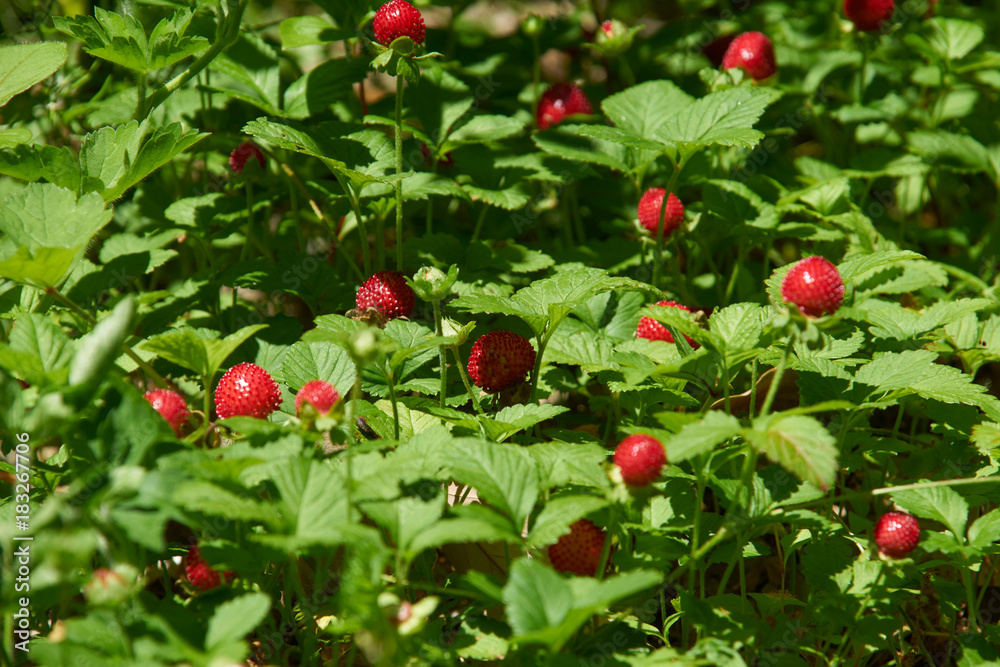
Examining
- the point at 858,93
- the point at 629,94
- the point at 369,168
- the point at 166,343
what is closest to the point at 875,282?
the point at 629,94

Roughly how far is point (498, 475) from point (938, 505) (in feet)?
2.72

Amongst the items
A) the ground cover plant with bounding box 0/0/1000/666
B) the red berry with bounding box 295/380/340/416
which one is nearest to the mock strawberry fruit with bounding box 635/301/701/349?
the ground cover plant with bounding box 0/0/1000/666

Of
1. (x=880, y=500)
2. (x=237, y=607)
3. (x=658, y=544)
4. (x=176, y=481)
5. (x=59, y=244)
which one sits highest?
(x=59, y=244)

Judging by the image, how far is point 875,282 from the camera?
7.02 ft

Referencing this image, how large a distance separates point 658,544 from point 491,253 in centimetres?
104

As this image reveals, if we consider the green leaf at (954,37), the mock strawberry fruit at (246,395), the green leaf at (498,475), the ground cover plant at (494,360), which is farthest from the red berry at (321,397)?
the green leaf at (954,37)

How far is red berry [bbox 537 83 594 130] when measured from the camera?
2668mm

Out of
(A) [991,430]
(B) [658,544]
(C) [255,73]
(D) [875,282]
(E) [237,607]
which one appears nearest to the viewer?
(E) [237,607]

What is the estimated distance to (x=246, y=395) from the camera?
1574 millimetres

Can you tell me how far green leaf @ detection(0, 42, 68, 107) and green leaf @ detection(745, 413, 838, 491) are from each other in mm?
1792

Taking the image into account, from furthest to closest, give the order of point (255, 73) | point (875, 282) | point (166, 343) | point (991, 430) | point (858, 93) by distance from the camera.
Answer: point (858, 93), point (255, 73), point (875, 282), point (991, 430), point (166, 343)

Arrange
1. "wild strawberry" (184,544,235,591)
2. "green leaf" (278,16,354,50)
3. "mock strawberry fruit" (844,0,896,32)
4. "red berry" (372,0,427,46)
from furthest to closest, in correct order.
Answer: "mock strawberry fruit" (844,0,896,32)
"green leaf" (278,16,354,50)
"red berry" (372,0,427,46)
"wild strawberry" (184,544,235,591)

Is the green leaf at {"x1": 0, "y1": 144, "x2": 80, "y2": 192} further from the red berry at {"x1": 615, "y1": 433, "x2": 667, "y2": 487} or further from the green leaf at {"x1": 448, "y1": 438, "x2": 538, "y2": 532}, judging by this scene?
the red berry at {"x1": 615, "y1": 433, "x2": 667, "y2": 487}

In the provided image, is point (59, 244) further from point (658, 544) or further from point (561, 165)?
point (561, 165)
